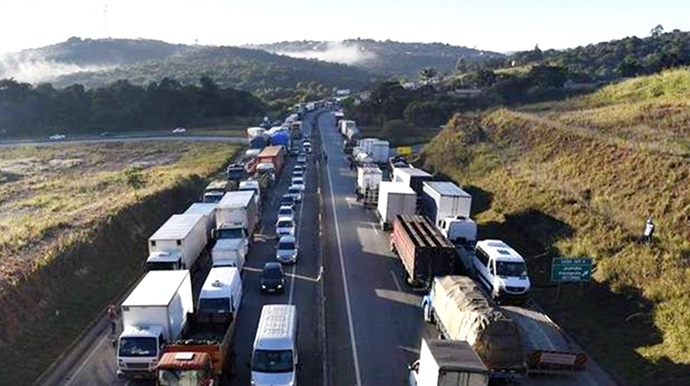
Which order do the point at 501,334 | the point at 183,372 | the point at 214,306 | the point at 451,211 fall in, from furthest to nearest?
the point at 451,211
the point at 214,306
the point at 501,334
the point at 183,372

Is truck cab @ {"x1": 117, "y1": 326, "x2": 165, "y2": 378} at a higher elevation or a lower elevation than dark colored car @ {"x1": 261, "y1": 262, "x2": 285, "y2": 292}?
higher

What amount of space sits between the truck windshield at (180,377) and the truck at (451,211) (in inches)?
690

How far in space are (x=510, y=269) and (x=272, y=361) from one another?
1235 centimetres

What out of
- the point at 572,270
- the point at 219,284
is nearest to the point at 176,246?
the point at 219,284

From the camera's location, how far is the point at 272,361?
15875 millimetres

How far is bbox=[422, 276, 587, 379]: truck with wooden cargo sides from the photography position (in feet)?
53.6

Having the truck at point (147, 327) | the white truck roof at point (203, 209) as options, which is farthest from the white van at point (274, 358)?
the white truck roof at point (203, 209)

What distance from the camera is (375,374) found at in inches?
704

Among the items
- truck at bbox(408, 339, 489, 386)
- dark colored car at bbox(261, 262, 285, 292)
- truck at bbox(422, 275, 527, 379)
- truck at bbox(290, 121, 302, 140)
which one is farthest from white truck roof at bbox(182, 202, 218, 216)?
truck at bbox(290, 121, 302, 140)

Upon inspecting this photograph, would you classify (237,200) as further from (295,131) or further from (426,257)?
(295,131)

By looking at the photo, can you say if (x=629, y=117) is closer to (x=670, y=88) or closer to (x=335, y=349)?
(x=670, y=88)

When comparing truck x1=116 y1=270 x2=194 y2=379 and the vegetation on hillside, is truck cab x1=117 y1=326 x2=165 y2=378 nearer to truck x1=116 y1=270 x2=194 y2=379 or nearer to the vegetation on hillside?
truck x1=116 y1=270 x2=194 y2=379

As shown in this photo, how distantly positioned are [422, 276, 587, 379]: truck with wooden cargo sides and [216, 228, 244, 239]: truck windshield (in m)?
12.6

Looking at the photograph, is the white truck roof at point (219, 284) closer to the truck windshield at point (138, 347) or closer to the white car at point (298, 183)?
the truck windshield at point (138, 347)
